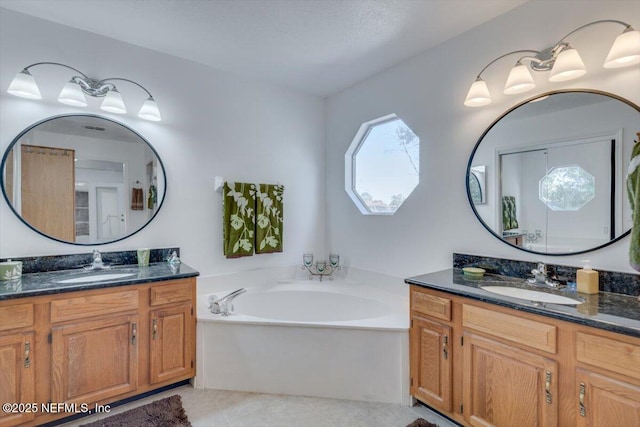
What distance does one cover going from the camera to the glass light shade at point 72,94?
223cm

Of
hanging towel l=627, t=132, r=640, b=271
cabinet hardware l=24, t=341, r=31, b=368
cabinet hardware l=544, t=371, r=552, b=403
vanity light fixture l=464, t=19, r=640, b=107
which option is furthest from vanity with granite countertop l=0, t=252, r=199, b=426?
hanging towel l=627, t=132, r=640, b=271

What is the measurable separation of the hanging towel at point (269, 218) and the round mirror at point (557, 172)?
1839mm

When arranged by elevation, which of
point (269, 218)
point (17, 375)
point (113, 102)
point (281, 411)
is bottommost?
point (281, 411)

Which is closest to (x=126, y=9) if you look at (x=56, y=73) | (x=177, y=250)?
(x=56, y=73)

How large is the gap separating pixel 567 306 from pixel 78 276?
115 inches

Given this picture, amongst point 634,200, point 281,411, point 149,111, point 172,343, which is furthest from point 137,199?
point 634,200

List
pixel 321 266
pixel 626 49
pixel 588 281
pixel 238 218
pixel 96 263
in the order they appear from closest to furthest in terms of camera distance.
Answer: pixel 626 49 < pixel 588 281 < pixel 96 263 < pixel 238 218 < pixel 321 266

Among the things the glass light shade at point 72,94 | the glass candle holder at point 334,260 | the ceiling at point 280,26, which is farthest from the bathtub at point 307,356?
the ceiling at point 280,26

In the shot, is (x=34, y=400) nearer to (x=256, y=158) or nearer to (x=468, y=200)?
(x=256, y=158)

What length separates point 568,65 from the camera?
1.72 meters

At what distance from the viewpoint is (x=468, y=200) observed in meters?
2.35

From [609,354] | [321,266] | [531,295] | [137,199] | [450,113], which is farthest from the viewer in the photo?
[321,266]

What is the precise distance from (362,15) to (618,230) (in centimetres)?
202

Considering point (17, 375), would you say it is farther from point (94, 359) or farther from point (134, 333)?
point (134, 333)
